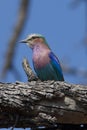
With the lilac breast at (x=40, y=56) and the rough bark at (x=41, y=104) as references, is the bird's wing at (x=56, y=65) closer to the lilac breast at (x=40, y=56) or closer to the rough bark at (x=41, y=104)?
the lilac breast at (x=40, y=56)

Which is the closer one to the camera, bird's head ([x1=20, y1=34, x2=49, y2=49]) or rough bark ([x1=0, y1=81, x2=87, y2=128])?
rough bark ([x1=0, y1=81, x2=87, y2=128])

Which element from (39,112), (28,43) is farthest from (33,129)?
(28,43)

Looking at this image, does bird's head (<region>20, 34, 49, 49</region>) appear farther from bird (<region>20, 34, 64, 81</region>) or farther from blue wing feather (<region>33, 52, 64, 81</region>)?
blue wing feather (<region>33, 52, 64, 81</region>)

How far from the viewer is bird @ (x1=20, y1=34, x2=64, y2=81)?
6.26 m

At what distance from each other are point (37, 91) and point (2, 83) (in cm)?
34

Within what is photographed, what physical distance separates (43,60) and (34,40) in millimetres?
429

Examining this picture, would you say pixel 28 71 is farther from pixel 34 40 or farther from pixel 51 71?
pixel 34 40

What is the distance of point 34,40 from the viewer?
21.8 ft

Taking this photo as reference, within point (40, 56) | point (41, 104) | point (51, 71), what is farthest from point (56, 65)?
point (41, 104)

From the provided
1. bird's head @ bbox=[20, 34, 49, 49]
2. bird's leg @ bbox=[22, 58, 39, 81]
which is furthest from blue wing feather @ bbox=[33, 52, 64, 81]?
bird's leg @ bbox=[22, 58, 39, 81]

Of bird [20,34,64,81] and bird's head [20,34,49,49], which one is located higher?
bird's head [20,34,49,49]

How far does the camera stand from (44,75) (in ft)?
20.5

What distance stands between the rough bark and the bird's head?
2254 millimetres

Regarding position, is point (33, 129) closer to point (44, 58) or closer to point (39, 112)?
point (39, 112)
